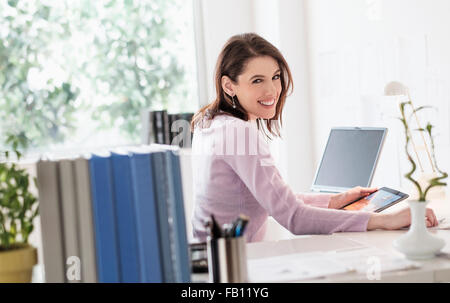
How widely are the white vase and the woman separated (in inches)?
12.0

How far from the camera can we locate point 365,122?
3.48 m

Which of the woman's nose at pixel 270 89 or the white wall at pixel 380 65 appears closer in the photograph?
the woman's nose at pixel 270 89

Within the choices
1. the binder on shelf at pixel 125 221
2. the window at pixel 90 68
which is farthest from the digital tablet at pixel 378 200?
the window at pixel 90 68

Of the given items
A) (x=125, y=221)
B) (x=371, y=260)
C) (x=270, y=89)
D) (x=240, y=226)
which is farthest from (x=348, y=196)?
(x=125, y=221)

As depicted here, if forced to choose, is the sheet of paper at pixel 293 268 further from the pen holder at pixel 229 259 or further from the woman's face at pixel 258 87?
the woman's face at pixel 258 87

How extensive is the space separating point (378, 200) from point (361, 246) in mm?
556

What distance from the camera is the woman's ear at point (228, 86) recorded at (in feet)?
7.28

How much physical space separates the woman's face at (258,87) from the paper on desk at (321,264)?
801mm

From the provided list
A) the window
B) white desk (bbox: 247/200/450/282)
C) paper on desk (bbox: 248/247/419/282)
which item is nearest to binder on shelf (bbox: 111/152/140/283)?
paper on desk (bbox: 248/247/419/282)

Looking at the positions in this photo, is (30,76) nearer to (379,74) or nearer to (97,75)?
(97,75)

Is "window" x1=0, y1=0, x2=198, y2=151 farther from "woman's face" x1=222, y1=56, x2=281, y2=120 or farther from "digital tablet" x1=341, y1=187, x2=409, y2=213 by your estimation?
"digital tablet" x1=341, y1=187, x2=409, y2=213

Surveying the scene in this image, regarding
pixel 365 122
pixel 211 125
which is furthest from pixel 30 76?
pixel 211 125

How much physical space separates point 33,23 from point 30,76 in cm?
34

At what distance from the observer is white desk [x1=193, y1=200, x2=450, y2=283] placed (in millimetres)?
1333
